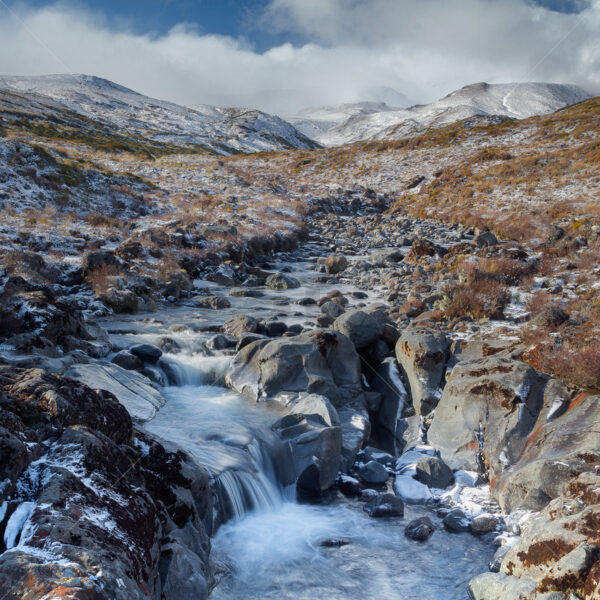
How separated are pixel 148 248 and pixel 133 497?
56.8 ft

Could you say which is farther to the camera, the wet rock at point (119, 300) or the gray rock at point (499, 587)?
the wet rock at point (119, 300)

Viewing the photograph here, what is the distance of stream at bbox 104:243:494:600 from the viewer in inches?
256

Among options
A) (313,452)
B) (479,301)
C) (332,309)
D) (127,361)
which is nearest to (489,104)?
(332,309)

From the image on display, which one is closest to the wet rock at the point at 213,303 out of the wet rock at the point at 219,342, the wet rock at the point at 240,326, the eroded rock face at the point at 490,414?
the wet rock at the point at 240,326

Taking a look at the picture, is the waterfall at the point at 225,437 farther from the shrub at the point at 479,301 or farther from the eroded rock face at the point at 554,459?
the shrub at the point at 479,301

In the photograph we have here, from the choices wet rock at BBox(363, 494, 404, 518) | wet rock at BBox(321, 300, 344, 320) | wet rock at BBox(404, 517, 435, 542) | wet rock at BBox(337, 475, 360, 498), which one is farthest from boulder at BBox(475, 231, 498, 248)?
wet rock at BBox(404, 517, 435, 542)

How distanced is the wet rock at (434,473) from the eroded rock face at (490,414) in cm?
33

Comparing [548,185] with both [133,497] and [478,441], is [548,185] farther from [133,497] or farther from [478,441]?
[133,497]

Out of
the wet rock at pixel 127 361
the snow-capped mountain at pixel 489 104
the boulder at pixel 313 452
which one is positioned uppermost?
the snow-capped mountain at pixel 489 104

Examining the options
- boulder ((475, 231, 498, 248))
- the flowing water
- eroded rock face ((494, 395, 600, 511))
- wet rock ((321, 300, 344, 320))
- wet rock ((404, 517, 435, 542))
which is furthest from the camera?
boulder ((475, 231, 498, 248))

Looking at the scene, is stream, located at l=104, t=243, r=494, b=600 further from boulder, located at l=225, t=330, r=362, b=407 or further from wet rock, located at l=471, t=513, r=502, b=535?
boulder, located at l=225, t=330, r=362, b=407

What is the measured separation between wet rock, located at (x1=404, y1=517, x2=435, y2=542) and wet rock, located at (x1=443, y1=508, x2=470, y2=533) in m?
0.27

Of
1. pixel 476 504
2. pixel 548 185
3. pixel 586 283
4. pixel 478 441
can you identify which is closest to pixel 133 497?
pixel 476 504

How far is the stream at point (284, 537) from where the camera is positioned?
651 centimetres
